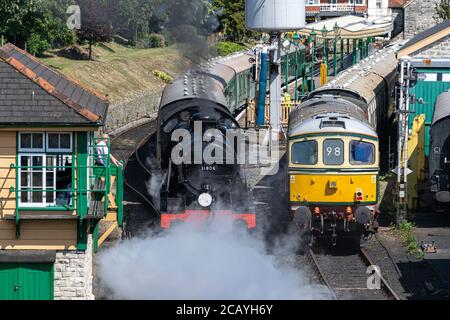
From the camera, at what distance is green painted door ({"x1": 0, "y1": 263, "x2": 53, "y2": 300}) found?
58.4ft

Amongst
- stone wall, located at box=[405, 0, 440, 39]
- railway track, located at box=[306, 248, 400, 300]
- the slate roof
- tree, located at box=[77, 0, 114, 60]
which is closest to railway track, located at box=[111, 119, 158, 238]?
railway track, located at box=[306, 248, 400, 300]

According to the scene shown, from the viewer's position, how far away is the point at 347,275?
22.4 metres

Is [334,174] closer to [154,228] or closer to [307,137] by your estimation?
[307,137]

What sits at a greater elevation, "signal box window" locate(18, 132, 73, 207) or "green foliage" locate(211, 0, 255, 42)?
"green foliage" locate(211, 0, 255, 42)

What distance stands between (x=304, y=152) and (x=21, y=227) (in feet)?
27.2

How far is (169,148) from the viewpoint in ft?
79.5

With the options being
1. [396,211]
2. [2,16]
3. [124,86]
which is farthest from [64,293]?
[124,86]

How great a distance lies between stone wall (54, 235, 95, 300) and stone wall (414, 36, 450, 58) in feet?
67.6

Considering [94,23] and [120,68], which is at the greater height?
[94,23]

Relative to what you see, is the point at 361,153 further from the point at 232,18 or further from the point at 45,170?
the point at 232,18

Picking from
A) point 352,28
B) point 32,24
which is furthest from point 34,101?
point 352,28

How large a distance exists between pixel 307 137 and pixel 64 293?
8.14 m

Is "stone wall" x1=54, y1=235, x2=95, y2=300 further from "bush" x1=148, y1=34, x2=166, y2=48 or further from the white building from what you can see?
the white building

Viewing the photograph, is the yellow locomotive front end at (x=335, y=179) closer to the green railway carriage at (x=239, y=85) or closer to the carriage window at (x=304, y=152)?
the carriage window at (x=304, y=152)
